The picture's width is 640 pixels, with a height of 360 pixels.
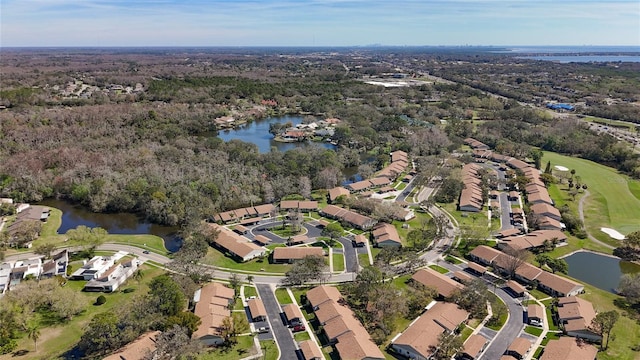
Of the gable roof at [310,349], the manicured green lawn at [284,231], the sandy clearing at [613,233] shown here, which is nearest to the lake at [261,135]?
the manicured green lawn at [284,231]

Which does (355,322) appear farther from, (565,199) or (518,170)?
(518,170)

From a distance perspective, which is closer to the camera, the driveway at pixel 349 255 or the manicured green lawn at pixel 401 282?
the manicured green lawn at pixel 401 282

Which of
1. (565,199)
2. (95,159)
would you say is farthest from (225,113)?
(565,199)

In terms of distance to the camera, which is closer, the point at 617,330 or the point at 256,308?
the point at 617,330

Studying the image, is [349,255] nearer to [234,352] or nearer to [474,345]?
[474,345]

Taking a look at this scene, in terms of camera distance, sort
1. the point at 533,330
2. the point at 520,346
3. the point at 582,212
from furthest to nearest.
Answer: the point at 582,212 → the point at 533,330 → the point at 520,346

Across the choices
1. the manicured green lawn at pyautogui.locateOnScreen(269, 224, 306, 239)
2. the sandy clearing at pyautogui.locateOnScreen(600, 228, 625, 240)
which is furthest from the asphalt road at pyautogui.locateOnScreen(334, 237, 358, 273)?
the sandy clearing at pyautogui.locateOnScreen(600, 228, 625, 240)

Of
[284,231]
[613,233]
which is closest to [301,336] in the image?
[284,231]

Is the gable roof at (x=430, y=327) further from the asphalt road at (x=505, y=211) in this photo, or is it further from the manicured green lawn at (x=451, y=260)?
the asphalt road at (x=505, y=211)

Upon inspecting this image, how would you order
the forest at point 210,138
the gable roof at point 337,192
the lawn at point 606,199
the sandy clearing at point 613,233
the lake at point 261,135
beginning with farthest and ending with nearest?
the lake at point 261,135, the gable roof at point 337,192, the forest at point 210,138, the lawn at point 606,199, the sandy clearing at point 613,233
